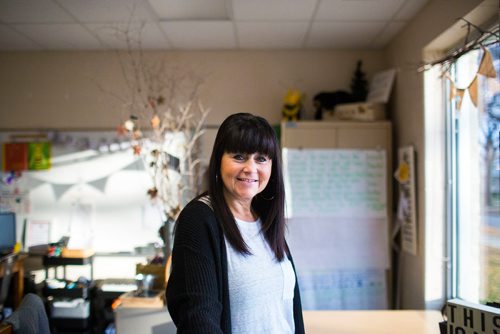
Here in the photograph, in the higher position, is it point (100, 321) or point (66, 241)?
point (66, 241)

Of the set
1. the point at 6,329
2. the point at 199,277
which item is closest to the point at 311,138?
the point at 199,277

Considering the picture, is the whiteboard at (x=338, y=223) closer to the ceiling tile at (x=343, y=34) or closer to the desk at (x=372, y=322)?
the desk at (x=372, y=322)

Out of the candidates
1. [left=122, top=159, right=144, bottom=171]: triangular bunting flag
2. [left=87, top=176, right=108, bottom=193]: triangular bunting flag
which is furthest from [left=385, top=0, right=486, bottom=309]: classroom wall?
[left=87, top=176, right=108, bottom=193]: triangular bunting flag

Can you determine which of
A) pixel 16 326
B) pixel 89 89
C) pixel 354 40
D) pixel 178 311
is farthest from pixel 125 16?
pixel 178 311

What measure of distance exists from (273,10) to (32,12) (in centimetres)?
158

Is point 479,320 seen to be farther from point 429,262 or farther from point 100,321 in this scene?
point 100,321

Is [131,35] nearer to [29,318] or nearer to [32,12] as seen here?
[32,12]

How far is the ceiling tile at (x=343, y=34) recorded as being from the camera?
2551 millimetres

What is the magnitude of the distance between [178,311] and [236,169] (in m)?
0.39

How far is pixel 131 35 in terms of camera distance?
2721mm

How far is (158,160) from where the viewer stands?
2.35m

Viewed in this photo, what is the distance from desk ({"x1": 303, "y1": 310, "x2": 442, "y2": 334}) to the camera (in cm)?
174

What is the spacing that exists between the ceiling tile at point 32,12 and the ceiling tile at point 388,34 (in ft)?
7.34

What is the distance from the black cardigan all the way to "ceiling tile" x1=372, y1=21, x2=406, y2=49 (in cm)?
224
